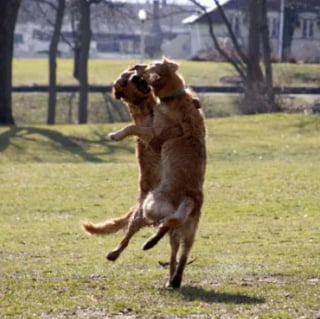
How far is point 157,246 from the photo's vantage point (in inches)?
437

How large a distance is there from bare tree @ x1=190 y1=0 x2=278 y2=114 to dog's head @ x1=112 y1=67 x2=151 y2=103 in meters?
25.9

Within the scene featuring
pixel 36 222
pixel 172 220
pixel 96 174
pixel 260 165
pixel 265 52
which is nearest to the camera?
pixel 172 220

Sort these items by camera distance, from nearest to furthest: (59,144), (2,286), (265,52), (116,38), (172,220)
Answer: (172,220), (2,286), (59,144), (265,52), (116,38)

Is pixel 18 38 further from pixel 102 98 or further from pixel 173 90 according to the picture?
pixel 173 90

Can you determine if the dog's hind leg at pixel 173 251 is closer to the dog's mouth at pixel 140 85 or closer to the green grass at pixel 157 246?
the green grass at pixel 157 246

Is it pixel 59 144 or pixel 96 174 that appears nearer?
pixel 96 174

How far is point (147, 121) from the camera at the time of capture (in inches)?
349

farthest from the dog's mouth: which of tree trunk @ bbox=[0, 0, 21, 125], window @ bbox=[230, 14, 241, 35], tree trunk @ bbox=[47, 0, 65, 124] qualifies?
window @ bbox=[230, 14, 241, 35]

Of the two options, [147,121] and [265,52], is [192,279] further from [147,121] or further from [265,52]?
[265,52]

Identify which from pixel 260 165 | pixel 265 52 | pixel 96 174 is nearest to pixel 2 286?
pixel 96 174

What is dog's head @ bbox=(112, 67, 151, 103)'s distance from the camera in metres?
8.80

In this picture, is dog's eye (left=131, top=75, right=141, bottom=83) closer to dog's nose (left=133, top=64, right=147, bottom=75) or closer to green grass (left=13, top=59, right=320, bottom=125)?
dog's nose (left=133, top=64, right=147, bottom=75)

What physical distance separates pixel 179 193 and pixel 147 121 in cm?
99

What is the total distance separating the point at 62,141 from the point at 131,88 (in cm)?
1900
